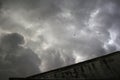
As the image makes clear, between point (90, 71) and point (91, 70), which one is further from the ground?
point (91, 70)

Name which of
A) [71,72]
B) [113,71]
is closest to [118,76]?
[113,71]

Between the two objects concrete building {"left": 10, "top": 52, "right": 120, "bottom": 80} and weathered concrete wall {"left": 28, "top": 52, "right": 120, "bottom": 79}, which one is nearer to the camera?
concrete building {"left": 10, "top": 52, "right": 120, "bottom": 80}

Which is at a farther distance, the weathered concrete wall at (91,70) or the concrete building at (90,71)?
the weathered concrete wall at (91,70)

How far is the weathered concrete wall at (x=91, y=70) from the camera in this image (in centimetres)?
1991

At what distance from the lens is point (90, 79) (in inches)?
715

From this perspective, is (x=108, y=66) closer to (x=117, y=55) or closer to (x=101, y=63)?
(x=101, y=63)

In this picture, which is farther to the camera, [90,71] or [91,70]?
[91,70]

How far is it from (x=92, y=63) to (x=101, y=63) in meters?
1.40

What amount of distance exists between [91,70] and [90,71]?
30 cm

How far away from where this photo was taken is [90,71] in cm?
2092

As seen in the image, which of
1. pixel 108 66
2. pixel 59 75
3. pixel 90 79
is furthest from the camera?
pixel 108 66

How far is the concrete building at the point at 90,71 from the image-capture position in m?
19.8

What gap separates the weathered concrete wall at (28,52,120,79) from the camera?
1991cm

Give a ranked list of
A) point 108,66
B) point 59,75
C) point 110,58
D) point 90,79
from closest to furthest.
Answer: point 90,79 → point 59,75 → point 108,66 → point 110,58
